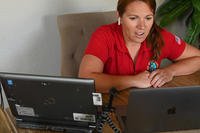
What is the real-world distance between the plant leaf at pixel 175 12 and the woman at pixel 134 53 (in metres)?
0.64

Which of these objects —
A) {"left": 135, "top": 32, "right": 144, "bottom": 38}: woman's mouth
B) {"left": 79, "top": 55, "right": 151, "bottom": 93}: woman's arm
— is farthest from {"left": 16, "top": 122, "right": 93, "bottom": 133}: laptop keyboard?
{"left": 135, "top": 32, "right": 144, "bottom": 38}: woman's mouth

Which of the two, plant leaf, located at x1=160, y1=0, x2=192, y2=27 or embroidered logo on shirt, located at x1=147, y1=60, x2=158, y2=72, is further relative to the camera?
plant leaf, located at x1=160, y1=0, x2=192, y2=27

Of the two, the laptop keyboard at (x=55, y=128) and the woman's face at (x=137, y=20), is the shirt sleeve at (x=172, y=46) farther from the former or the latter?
the laptop keyboard at (x=55, y=128)

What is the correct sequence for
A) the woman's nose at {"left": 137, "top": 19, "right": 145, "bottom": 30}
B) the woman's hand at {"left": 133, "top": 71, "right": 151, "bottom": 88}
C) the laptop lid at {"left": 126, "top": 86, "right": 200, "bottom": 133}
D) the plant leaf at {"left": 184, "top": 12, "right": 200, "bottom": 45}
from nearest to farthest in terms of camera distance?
the laptop lid at {"left": 126, "top": 86, "right": 200, "bottom": 133}
the woman's hand at {"left": 133, "top": 71, "right": 151, "bottom": 88}
the woman's nose at {"left": 137, "top": 19, "right": 145, "bottom": 30}
the plant leaf at {"left": 184, "top": 12, "right": 200, "bottom": 45}

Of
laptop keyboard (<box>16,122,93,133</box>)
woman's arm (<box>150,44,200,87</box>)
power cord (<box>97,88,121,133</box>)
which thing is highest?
woman's arm (<box>150,44,200,87</box>)

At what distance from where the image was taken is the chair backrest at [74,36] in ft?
5.78

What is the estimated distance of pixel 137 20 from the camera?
5.23ft

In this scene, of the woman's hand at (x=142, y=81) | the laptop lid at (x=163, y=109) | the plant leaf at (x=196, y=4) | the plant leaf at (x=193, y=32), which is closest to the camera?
the laptop lid at (x=163, y=109)

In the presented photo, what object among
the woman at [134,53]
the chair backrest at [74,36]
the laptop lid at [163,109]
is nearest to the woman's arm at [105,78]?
the woman at [134,53]

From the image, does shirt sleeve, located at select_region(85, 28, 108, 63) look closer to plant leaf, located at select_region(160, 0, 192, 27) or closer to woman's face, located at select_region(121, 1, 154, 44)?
woman's face, located at select_region(121, 1, 154, 44)

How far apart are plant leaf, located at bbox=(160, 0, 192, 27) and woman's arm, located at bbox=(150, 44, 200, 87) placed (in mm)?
644

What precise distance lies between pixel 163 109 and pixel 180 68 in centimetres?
74

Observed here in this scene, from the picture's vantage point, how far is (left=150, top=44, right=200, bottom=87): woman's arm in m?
1.51

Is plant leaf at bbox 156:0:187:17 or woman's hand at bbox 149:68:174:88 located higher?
plant leaf at bbox 156:0:187:17
